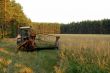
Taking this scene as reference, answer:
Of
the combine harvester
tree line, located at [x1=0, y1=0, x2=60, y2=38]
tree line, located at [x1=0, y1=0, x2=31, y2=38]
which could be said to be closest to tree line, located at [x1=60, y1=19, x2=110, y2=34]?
tree line, located at [x1=0, y1=0, x2=60, y2=38]

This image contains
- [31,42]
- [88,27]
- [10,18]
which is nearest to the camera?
[31,42]

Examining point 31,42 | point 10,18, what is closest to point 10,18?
point 10,18

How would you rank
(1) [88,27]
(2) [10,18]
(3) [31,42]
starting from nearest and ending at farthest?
(3) [31,42] → (2) [10,18] → (1) [88,27]

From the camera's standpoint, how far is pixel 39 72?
46.4 feet

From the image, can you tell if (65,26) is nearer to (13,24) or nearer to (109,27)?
(109,27)

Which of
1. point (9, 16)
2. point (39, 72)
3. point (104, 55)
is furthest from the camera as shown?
point (9, 16)

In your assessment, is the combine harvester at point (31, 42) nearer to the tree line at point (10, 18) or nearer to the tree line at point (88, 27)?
the tree line at point (10, 18)

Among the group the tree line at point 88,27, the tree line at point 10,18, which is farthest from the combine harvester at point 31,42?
the tree line at point 88,27

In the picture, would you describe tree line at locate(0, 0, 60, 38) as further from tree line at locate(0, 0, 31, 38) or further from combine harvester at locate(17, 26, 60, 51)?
combine harvester at locate(17, 26, 60, 51)

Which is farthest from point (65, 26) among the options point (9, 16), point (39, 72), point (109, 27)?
point (39, 72)

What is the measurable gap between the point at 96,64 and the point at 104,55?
3.78 ft

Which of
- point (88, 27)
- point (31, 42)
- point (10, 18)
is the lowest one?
point (88, 27)

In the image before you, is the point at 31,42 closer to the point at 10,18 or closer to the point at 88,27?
the point at 10,18

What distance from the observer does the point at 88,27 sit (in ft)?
282
